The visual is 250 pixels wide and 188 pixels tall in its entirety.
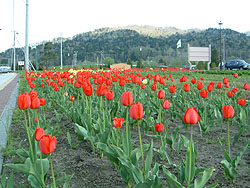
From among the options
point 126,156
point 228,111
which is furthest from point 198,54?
point 126,156

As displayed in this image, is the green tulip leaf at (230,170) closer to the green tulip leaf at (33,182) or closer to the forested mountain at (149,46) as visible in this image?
the green tulip leaf at (33,182)

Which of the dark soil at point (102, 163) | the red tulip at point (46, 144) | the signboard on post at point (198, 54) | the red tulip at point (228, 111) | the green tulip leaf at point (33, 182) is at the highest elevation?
the signboard on post at point (198, 54)

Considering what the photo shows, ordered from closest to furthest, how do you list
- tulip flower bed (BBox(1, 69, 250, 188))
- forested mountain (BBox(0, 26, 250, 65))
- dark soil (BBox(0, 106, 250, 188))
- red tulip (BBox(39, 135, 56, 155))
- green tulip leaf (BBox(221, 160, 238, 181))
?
1. red tulip (BBox(39, 135, 56, 155))
2. tulip flower bed (BBox(1, 69, 250, 188))
3. green tulip leaf (BBox(221, 160, 238, 181))
4. dark soil (BBox(0, 106, 250, 188))
5. forested mountain (BBox(0, 26, 250, 65))

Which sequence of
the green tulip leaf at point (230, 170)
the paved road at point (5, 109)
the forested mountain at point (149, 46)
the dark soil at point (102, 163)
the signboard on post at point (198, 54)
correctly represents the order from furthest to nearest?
1. the forested mountain at point (149, 46)
2. the signboard on post at point (198, 54)
3. the paved road at point (5, 109)
4. the dark soil at point (102, 163)
5. the green tulip leaf at point (230, 170)

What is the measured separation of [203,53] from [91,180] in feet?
70.8

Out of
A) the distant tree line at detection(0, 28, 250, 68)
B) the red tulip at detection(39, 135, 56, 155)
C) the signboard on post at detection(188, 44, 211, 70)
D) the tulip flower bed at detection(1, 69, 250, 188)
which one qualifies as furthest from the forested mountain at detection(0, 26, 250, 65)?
the red tulip at detection(39, 135, 56, 155)

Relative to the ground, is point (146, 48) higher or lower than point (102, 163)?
higher

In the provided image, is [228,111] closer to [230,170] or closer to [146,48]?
[230,170]

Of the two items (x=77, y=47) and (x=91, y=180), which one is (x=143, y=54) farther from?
(x=91, y=180)

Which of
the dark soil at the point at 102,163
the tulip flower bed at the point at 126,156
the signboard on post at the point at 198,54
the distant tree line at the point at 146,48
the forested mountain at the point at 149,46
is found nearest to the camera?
the tulip flower bed at the point at 126,156

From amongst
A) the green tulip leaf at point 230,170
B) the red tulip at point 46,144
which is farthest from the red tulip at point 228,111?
the red tulip at point 46,144

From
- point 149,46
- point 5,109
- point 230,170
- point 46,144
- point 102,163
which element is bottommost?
point 102,163

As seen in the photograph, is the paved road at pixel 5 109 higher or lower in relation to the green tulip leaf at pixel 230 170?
higher

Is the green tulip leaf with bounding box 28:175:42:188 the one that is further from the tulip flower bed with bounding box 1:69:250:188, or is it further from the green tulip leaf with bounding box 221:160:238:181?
the green tulip leaf with bounding box 221:160:238:181
